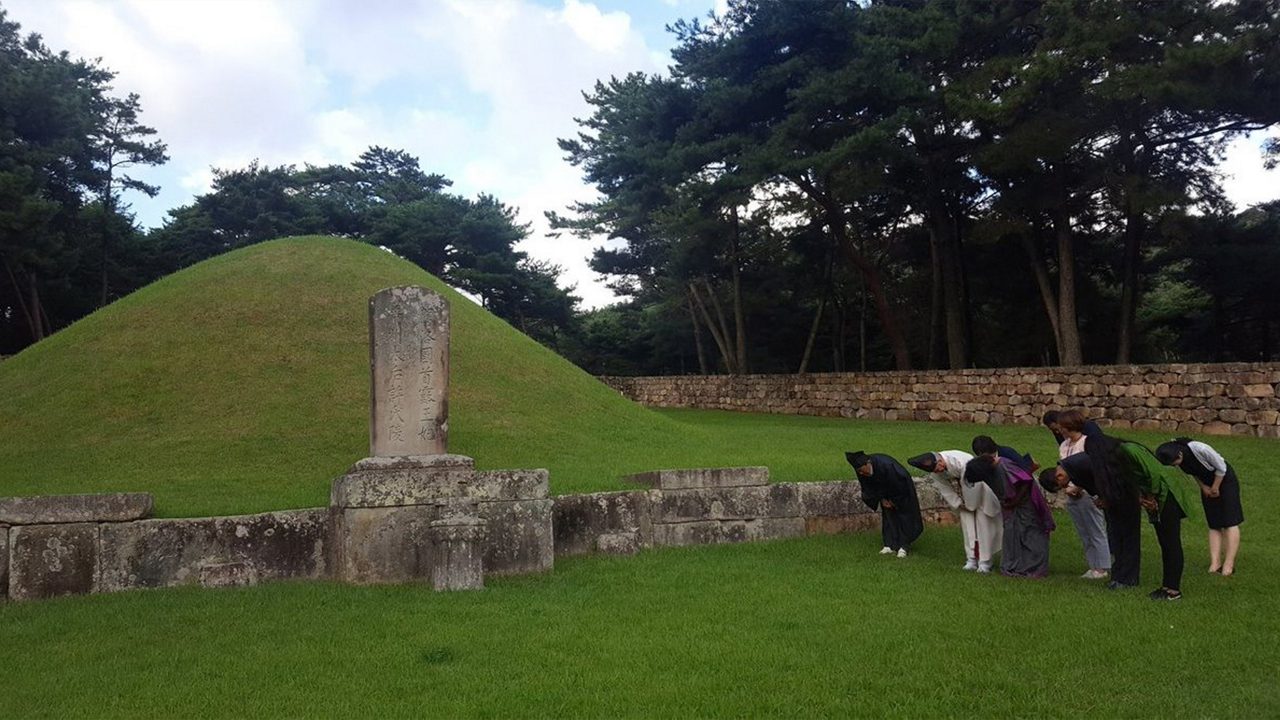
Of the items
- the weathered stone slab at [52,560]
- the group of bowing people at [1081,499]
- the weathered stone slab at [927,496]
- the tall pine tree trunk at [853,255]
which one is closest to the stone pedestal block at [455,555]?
the weathered stone slab at [52,560]

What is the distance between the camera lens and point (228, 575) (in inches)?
268

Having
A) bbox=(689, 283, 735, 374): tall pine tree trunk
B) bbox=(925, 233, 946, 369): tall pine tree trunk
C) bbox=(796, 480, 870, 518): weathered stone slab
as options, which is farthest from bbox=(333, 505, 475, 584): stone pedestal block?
bbox=(689, 283, 735, 374): tall pine tree trunk

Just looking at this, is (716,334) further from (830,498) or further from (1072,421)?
(1072,421)

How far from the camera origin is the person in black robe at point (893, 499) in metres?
8.07

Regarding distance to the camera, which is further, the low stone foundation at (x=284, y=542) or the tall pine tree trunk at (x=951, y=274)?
the tall pine tree trunk at (x=951, y=274)

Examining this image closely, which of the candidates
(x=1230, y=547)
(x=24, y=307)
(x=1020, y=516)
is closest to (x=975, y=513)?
(x=1020, y=516)

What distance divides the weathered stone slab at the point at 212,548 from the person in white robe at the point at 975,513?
5.21 meters

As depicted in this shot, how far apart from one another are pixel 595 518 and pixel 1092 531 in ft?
14.2

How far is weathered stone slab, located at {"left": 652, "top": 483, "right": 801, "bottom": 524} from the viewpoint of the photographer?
8.55 metres

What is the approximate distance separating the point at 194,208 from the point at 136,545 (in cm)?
3238

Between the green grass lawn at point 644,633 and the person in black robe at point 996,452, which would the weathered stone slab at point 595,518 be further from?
the person in black robe at point 996,452

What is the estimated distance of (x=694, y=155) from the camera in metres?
23.5

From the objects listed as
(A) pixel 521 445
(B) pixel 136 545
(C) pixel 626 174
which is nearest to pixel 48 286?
(C) pixel 626 174

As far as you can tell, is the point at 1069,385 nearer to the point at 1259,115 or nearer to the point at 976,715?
the point at 1259,115
